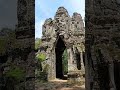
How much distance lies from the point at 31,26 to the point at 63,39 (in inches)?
261

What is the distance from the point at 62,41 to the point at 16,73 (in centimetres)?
746

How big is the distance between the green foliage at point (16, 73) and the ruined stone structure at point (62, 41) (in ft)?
20.2

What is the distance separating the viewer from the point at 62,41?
16.1 m

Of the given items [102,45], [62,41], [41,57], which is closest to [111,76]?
[102,45]

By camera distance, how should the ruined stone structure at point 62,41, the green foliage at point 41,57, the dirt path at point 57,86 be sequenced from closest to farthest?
1. the dirt path at point 57,86
2. the ruined stone structure at point 62,41
3. the green foliage at point 41,57

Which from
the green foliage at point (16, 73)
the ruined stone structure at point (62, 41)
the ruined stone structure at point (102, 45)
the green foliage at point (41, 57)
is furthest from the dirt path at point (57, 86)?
the ruined stone structure at point (102, 45)

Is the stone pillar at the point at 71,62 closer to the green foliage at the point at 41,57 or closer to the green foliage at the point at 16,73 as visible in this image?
the green foliage at the point at 41,57

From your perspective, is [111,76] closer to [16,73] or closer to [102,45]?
[102,45]

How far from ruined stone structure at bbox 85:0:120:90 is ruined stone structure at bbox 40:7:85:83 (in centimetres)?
654

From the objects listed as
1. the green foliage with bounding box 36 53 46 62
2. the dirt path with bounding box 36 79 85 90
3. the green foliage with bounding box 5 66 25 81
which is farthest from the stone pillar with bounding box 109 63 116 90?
the green foliage with bounding box 36 53 46 62

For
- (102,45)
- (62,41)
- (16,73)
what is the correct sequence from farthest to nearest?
(62,41) < (16,73) < (102,45)

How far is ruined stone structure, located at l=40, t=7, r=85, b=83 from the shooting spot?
15.4 m

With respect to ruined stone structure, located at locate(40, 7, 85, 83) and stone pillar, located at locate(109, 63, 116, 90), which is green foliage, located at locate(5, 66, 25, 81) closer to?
stone pillar, located at locate(109, 63, 116, 90)

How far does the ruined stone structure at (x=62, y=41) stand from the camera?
50.6ft
